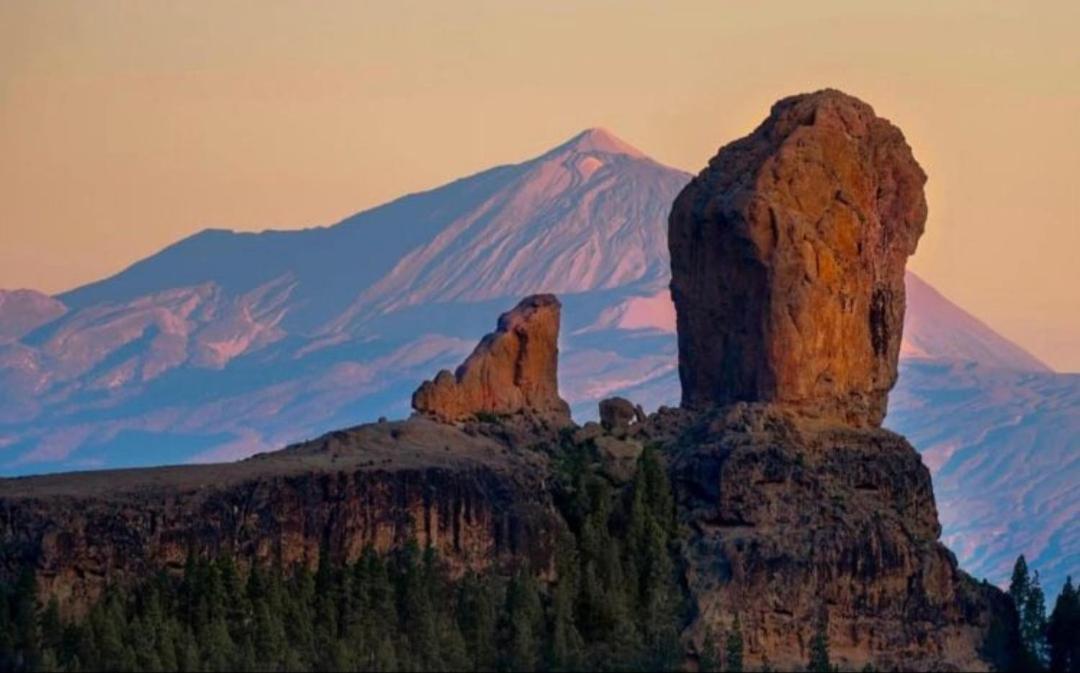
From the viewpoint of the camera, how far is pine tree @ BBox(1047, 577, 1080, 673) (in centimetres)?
12200

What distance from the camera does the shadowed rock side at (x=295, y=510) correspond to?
113312 mm

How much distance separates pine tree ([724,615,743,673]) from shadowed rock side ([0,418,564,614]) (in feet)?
19.6

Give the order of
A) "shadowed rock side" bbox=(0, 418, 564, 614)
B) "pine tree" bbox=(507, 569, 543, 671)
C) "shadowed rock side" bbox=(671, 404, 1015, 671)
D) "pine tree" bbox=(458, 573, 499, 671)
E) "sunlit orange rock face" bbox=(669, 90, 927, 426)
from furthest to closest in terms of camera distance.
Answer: "sunlit orange rock face" bbox=(669, 90, 927, 426) → "shadowed rock side" bbox=(671, 404, 1015, 671) → "pine tree" bbox=(458, 573, 499, 671) → "pine tree" bbox=(507, 569, 543, 671) → "shadowed rock side" bbox=(0, 418, 564, 614)

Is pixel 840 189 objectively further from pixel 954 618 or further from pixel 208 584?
pixel 208 584

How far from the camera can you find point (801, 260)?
4877 inches

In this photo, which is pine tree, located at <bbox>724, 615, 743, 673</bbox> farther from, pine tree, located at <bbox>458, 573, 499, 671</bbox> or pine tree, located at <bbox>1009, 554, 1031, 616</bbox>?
pine tree, located at <bbox>1009, 554, 1031, 616</bbox>

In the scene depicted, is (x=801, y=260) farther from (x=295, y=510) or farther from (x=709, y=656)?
(x=295, y=510)

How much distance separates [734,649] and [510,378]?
50.9 feet

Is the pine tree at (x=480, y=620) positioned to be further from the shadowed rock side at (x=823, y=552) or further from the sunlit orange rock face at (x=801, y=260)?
the sunlit orange rock face at (x=801, y=260)

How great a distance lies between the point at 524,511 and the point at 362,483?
185 inches

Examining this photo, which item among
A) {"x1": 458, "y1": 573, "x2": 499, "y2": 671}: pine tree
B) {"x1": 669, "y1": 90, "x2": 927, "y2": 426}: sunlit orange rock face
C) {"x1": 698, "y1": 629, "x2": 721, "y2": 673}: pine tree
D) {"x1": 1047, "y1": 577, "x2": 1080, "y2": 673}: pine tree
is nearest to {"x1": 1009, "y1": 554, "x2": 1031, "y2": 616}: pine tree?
{"x1": 1047, "y1": 577, "x2": 1080, "y2": 673}: pine tree

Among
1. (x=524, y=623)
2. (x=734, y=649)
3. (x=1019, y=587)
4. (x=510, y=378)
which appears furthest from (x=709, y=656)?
(x=510, y=378)

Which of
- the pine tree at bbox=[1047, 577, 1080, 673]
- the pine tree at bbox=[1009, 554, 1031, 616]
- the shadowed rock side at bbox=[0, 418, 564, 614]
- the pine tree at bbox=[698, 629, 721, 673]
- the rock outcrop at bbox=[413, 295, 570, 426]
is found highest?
the rock outcrop at bbox=[413, 295, 570, 426]

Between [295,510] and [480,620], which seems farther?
[295,510]
